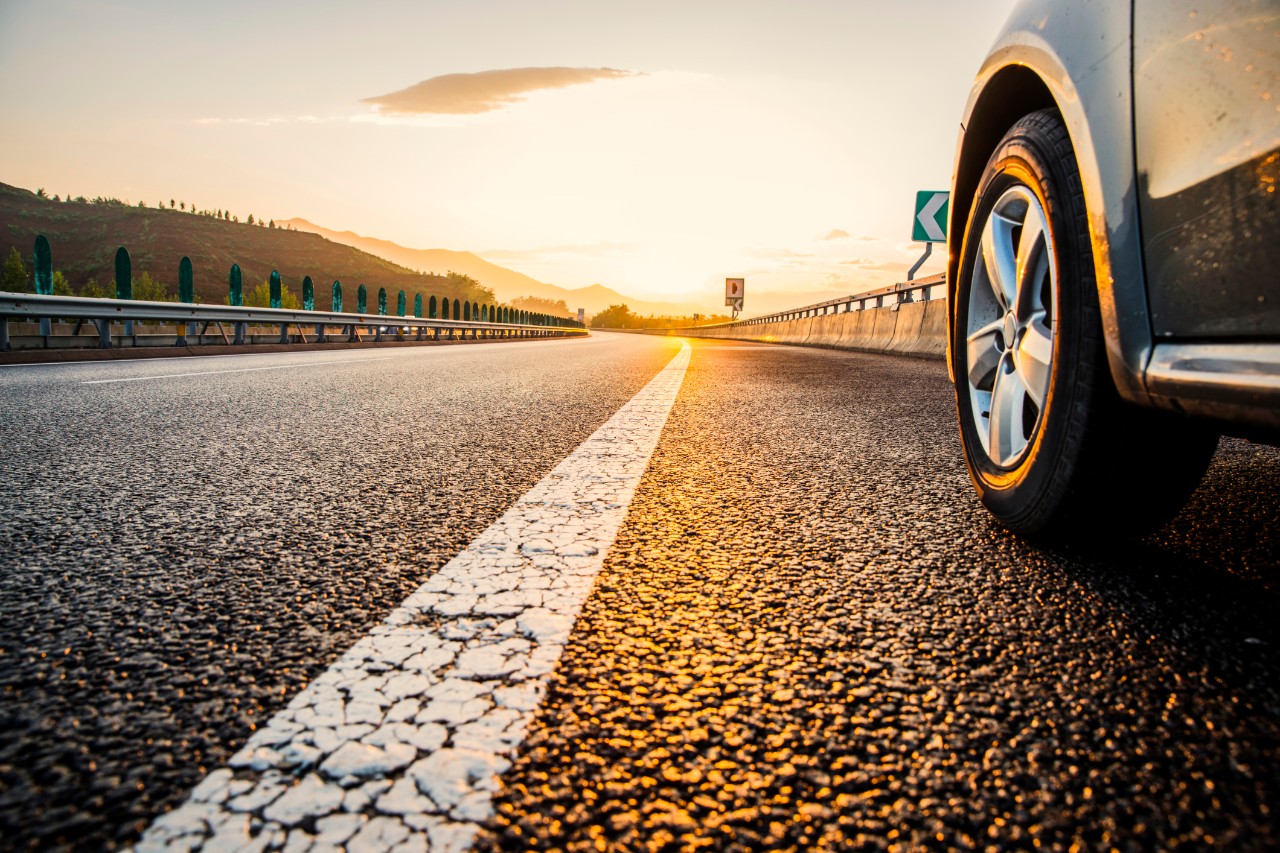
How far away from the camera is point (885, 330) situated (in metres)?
14.9

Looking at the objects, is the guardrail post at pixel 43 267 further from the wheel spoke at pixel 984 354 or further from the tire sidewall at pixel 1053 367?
the tire sidewall at pixel 1053 367

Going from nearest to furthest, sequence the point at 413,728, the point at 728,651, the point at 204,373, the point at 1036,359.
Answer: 1. the point at 413,728
2. the point at 728,651
3. the point at 1036,359
4. the point at 204,373

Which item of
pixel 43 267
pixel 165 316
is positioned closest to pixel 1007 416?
pixel 165 316

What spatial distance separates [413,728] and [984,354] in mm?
2116

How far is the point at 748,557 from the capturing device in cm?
198

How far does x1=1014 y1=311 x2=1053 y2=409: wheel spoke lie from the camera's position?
6.73ft

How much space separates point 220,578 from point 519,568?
66 centimetres

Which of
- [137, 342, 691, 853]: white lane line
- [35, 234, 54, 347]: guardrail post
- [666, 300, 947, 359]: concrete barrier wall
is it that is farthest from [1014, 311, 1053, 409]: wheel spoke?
[35, 234, 54, 347]: guardrail post

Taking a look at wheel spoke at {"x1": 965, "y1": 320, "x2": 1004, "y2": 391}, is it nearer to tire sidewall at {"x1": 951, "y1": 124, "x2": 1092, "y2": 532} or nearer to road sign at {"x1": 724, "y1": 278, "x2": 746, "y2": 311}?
tire sidewall at {"x1": 951, "y1": 124, "x2": 1092, "y2": 532}

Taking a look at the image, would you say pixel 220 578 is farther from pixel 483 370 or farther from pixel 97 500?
pixel 483 370

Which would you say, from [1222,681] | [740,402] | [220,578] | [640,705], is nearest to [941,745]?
[640,705]

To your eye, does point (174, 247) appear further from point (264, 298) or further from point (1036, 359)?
point (1036, 359)

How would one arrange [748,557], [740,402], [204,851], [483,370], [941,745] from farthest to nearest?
[483,370], [740,402], [748,557], [941,745], [204,851]

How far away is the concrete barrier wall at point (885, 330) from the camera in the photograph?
12.2 m
